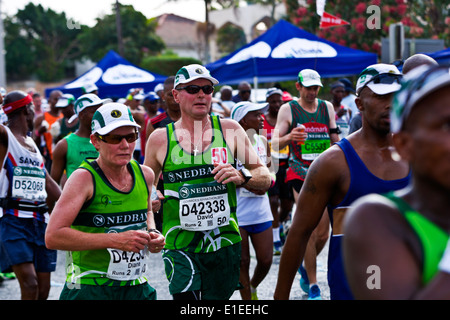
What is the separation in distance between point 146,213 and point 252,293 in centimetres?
269

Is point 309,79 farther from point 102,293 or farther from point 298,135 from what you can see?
point 102,293

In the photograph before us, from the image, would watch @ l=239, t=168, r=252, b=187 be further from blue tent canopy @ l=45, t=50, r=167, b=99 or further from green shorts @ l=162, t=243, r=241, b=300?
blue tent canopy @ l=45, t=50, r=167, b=99

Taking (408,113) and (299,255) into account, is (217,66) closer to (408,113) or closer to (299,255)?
(299,255)

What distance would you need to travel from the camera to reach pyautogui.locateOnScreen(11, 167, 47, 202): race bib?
18.1ft

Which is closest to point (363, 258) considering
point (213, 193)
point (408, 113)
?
point (408, 113)

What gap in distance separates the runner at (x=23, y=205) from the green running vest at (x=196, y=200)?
5.35ft

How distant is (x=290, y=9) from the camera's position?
78.8 feet

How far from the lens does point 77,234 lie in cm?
357

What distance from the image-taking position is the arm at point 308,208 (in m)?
3.18

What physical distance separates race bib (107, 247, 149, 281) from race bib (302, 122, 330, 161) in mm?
4030

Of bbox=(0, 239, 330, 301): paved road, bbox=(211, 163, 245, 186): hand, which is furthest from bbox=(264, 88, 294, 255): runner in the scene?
bbox=(211, 163, 245, 186): hand

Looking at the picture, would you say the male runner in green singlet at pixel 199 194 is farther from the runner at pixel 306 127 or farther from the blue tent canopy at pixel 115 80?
the blue tent canopy at pixel 115 80

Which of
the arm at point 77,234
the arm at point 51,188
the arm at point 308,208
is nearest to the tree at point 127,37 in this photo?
the arm at point 51,188
